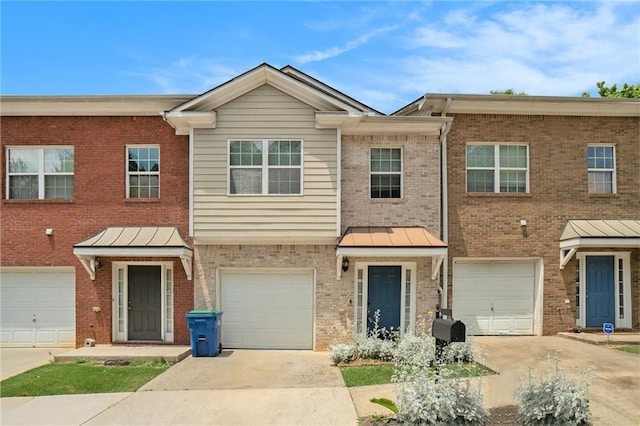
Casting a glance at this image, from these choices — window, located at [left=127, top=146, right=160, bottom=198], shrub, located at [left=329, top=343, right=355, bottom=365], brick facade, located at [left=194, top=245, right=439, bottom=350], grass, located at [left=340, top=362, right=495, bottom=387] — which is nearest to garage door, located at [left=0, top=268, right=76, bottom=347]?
window, located at [left=127, top=146, right=160, bottom=198]

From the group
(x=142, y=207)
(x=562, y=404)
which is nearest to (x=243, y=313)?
(x=142, y=207)

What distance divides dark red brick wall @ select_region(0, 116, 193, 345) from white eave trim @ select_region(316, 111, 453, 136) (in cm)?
399

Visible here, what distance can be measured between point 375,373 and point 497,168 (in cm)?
703

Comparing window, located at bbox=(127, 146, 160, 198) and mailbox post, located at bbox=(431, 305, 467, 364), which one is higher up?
window, located at bbox=(127, 146, 160, 198)

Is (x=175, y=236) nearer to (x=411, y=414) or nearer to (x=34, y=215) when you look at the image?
(x=34, y=215)

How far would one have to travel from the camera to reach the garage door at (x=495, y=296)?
13781 mm

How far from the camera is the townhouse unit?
1273 centimetres

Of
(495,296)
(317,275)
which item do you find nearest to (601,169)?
(495,296)

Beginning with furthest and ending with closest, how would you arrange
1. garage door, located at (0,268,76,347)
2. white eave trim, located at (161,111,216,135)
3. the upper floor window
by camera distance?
1. the upper floor window
2. garage door, located at (0,268,76,347)
3. white eave trim, located at (161,111,216,135)

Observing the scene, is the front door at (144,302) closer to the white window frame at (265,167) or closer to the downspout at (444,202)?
the white window frame at (265,167)

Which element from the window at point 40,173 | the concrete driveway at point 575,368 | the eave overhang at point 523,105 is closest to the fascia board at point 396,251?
the concrete driveway at point 575,368

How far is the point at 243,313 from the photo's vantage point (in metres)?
13.2

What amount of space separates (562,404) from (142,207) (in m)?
10.9

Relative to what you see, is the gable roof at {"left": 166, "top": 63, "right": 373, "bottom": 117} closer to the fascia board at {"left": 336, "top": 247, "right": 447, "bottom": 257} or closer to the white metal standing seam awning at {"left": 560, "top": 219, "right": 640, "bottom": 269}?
the fascia board at {"left": 336, "top": 247, "right": 447, "bottom": 257}
